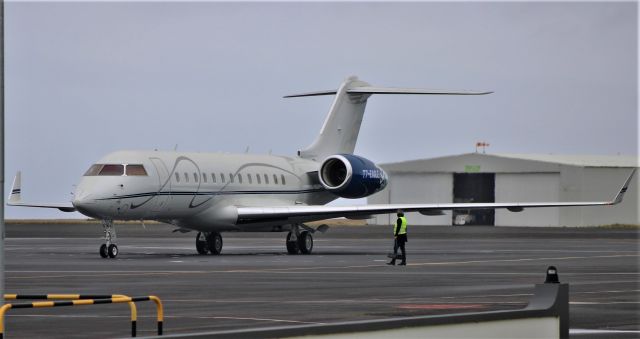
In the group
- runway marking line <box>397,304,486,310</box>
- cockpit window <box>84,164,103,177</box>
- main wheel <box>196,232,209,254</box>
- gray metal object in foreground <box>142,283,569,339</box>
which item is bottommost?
runway marking line <box>397,304,486,310</box>

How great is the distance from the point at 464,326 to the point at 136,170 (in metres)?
28.2

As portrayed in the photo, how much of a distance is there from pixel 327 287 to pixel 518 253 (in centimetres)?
1998

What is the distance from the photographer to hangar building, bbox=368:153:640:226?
90.4 meters

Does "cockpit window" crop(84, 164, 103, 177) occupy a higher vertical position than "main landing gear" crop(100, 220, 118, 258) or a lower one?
higher

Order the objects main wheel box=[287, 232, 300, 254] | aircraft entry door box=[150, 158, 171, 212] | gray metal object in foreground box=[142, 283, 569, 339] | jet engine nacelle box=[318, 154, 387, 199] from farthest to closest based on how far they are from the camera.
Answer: jet engine nacelle box=[318, 154, 387, 199] < main wheel box=[287, 232, 300, 254] < aircraft entry door box=[150, 158, 171, 212] < gray metal object in foreground box=[142, 283, 569, 339]

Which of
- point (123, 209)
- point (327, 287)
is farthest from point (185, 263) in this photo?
point (327, 287)

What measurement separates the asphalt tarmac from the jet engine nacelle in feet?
8.24

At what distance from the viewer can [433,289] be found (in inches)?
1016

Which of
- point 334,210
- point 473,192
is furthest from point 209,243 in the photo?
point 473,192

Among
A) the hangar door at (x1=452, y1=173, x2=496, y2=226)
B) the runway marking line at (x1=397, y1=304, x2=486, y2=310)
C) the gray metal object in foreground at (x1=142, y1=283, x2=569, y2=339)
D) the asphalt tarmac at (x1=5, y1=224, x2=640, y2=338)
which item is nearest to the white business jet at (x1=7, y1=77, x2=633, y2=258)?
the asphalt tarmac at (x1=5, y1=224, x2=640, y2=338)

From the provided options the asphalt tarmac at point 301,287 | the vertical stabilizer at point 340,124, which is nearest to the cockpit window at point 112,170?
the asphalt tarmac at point 301,287

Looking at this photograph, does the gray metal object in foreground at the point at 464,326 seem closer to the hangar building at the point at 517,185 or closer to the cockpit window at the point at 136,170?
the cockpit window at the point at 136,170

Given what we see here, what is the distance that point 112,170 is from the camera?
1585 inches

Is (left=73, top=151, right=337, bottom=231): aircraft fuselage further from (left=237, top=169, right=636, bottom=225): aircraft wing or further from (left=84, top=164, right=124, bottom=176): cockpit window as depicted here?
(left=237, top=169, right=636, bottom=225): aircraft wing
